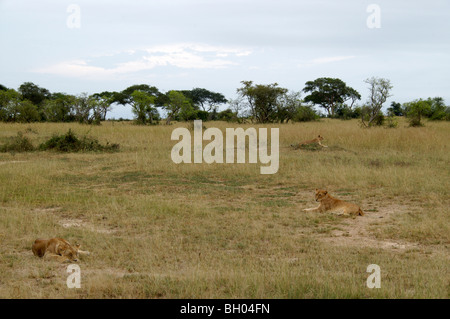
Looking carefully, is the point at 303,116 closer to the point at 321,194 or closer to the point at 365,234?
the point at 321,194

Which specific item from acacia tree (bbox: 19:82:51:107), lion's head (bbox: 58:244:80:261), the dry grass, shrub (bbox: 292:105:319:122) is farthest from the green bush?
acacia tree (bbox: 19:82:51:107)

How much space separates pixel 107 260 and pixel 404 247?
395 cm

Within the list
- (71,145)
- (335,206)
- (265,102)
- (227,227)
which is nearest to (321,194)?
(335,206)

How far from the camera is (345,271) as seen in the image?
201 inches

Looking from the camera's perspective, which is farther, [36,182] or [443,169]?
[443,169]

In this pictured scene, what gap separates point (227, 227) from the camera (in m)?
7.24

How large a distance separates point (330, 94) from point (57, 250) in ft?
142

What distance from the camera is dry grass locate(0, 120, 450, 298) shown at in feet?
14.7

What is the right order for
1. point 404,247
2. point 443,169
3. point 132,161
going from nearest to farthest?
point 404,247 → point 443,169 → point 132,161

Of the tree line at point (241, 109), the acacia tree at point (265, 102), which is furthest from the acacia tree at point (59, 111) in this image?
the acacia tree at point (265, 102)

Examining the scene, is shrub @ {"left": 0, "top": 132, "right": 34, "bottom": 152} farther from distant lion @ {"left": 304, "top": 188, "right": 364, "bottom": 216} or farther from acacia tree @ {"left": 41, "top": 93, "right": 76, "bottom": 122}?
acacia tree @ {"left": 41, "top": 93, "right": 76, "bottom": 122}

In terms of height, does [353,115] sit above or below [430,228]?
above
